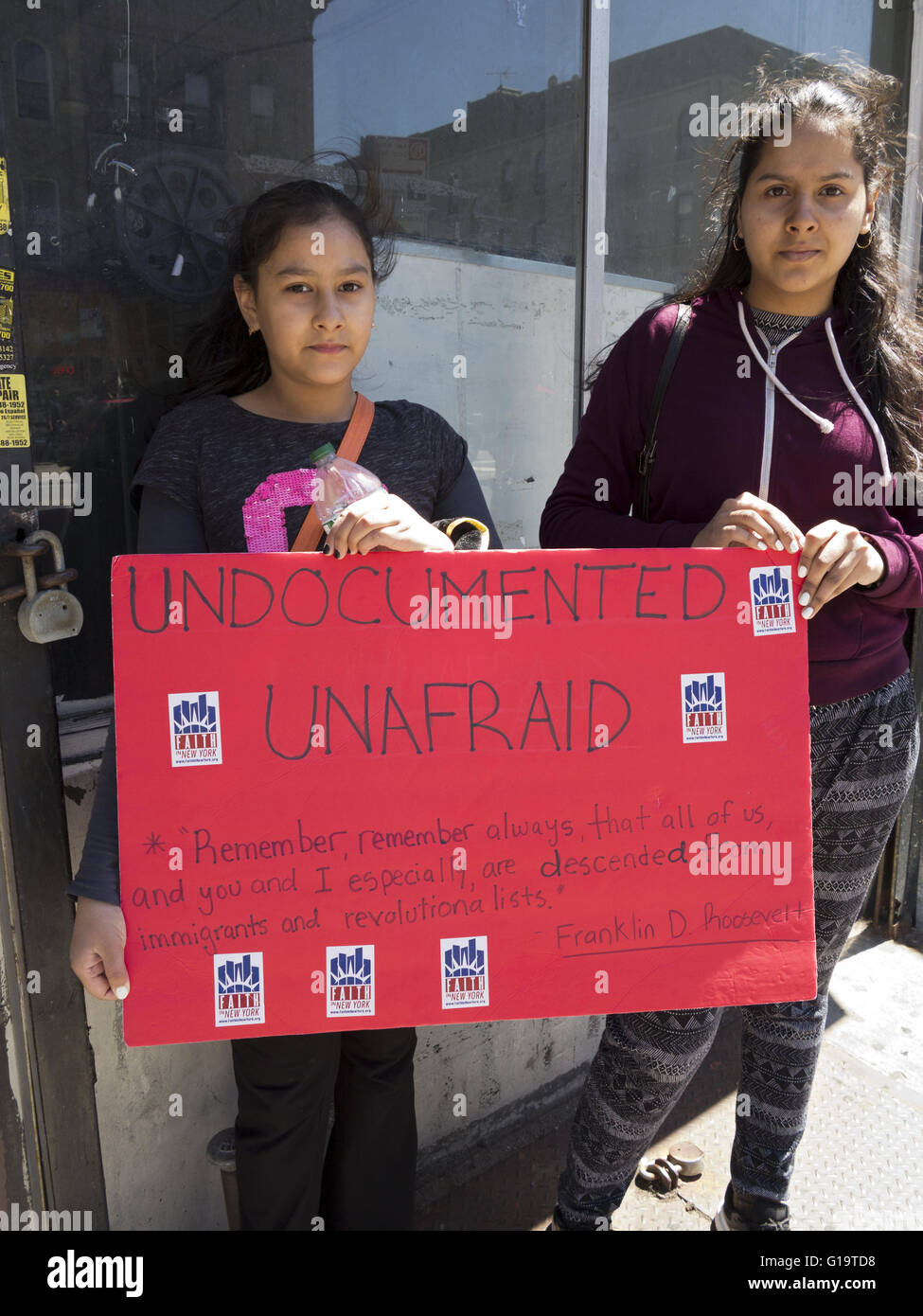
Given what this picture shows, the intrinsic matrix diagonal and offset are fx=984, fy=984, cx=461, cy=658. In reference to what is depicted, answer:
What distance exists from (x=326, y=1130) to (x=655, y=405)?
5.25 ft

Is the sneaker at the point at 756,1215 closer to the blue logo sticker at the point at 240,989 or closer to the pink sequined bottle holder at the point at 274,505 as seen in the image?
the blue logo sticker at the point at 240,989

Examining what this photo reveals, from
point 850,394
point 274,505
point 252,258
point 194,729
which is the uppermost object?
point 252,258

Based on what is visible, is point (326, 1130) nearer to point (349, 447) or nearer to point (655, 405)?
point (349, 447)

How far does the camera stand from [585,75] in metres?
2.69

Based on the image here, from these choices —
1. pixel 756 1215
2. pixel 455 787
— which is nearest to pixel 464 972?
pixel 455 787

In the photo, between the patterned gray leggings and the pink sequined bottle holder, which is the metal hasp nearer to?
the pink sequined bottle holder

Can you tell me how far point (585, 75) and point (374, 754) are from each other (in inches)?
82.2

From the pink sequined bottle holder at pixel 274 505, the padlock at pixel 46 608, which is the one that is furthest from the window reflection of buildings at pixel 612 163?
the padlock at pixel 46 608

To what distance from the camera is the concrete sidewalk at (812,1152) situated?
255cm

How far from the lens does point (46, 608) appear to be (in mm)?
1831

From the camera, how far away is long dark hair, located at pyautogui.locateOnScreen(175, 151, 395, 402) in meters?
1.81

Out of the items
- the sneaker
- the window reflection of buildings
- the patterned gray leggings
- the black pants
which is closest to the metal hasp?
the black pants

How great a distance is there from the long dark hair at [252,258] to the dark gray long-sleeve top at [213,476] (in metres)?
0.14
